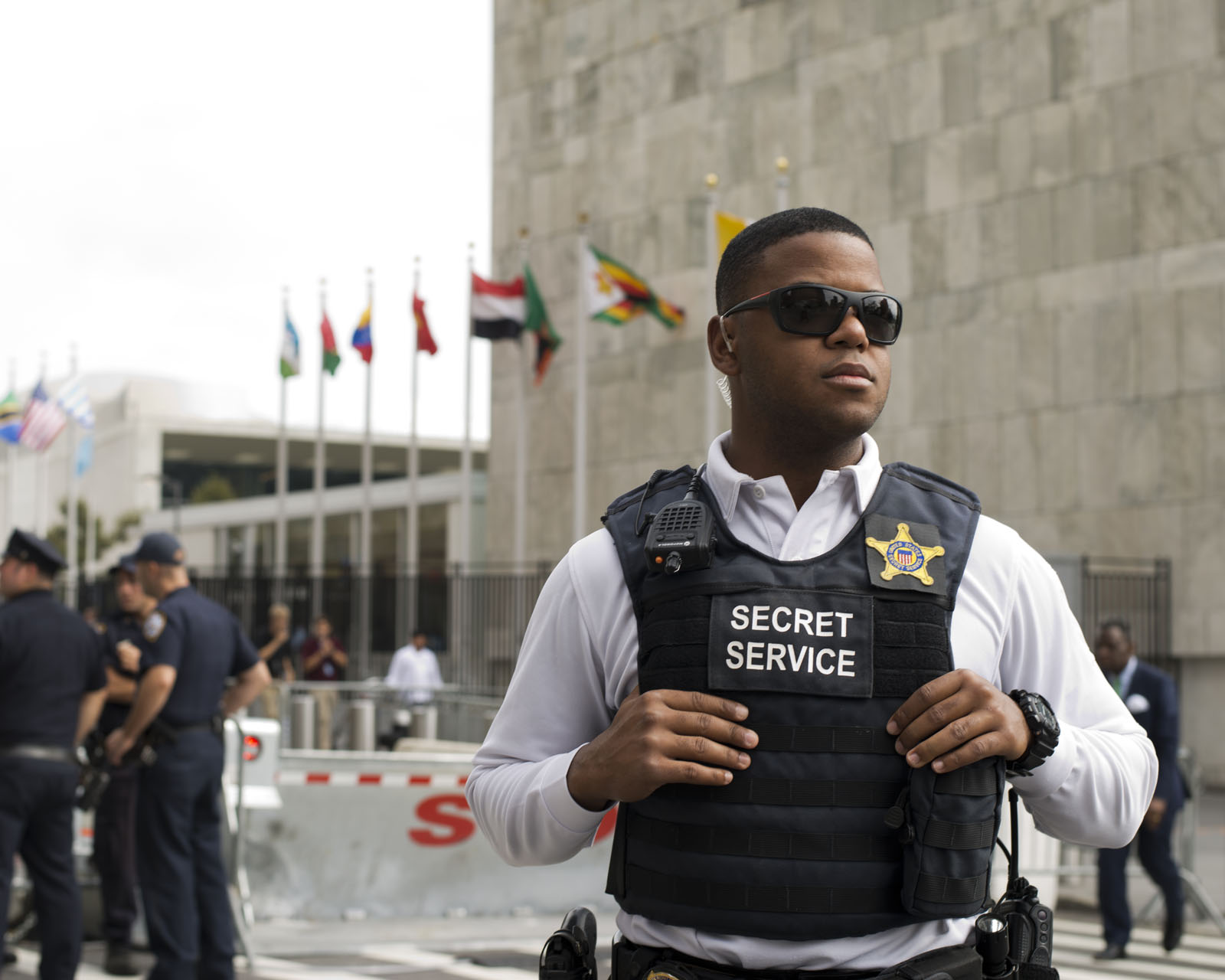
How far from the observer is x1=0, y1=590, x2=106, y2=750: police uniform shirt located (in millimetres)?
7227

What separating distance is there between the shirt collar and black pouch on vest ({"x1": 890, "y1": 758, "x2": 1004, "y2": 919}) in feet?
1.45

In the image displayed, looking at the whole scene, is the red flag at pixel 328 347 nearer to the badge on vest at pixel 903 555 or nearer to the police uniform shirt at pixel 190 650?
the police uniform shirt at pixel 190 650

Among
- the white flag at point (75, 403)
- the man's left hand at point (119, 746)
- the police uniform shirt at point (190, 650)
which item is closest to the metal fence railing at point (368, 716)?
the police uniform shirt at point (190, 650)

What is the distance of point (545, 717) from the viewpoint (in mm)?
2566

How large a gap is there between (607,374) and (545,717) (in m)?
28.3

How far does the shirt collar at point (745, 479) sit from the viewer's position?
98.5 inches

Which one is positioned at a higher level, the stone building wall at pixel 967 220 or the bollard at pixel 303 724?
the stone building wall at pixel 967 220

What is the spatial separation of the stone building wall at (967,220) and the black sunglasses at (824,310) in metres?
20.4

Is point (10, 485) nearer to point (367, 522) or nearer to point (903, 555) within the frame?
point (367, 522)

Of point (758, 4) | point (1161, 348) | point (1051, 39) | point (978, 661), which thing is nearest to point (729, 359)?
point (978, 661)

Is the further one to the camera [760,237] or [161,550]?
[161,550]

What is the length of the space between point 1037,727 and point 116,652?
7.12 meters

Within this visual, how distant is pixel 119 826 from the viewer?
8797 millimetres

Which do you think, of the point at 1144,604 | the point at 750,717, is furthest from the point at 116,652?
the point at 1144,604
